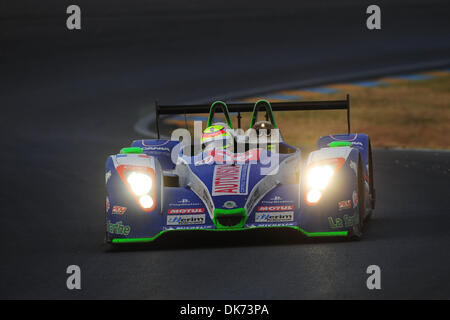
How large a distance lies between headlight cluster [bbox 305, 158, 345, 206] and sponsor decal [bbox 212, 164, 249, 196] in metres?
0.55

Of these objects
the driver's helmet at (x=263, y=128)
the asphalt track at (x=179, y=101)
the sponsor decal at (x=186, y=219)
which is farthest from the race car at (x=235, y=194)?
the driver's helmet at (x=263, y=128)

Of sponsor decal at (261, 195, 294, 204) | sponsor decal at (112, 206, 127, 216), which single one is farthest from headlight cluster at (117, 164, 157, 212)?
sponsor decal at (261, 195, 294, 204)

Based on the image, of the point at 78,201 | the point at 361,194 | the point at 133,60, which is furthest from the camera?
the point at 133,60

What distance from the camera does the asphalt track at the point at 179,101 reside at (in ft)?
23.3

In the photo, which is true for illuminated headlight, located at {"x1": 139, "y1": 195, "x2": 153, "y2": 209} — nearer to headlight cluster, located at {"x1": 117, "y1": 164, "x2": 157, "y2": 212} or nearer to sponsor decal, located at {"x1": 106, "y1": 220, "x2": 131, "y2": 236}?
headlight cluster, located at {"x1": 117, "y1": 164, "x2": 157, "y2": 212}

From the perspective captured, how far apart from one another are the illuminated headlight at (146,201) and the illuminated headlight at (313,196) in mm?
1372

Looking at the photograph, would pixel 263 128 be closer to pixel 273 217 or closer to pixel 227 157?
pixel 227 157

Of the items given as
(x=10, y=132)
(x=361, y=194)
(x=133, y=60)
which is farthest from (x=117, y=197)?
(x=133, y=60)

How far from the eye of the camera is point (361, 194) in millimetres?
9328

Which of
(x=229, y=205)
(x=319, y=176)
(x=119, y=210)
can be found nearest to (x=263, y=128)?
(x=319, y=176)

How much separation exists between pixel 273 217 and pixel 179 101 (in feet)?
42.6

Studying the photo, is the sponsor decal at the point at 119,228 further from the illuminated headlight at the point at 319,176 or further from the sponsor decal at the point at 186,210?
the illuminated headlight at the point at 319,176

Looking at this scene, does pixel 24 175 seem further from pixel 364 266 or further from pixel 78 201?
pixel 364 266
